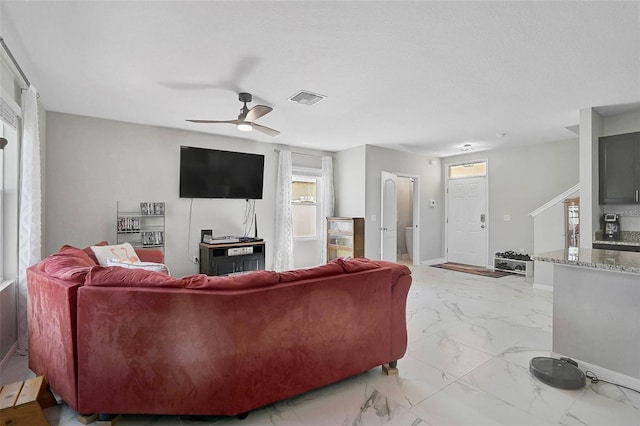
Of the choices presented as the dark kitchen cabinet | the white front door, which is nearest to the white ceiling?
the dark kitchen cabinet

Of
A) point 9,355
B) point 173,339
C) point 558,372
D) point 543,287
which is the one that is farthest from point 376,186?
point 9,355

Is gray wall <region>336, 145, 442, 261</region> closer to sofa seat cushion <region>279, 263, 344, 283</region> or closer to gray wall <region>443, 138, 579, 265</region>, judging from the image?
gray wall <region>443, 138, 579, 265</region>

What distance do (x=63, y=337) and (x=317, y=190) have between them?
5.18 m

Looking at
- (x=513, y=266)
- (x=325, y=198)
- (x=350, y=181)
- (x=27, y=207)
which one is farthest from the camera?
(x=325, y=198)

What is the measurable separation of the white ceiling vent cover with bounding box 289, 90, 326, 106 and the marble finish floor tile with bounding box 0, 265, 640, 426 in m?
2.68

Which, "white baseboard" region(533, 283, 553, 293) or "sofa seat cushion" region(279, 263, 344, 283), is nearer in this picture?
"sofa seat cushion" region(279, 263, 344, 283)

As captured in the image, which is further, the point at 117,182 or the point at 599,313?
the point at 117,182

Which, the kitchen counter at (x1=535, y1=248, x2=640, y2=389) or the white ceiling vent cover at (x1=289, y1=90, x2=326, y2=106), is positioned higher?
the white ceiling vent cover at (x1=289, y1=90, x2=326, y2=106)

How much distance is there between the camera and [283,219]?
5.86m

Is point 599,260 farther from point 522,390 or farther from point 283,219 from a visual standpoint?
point 283,219

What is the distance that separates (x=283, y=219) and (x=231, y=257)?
1315 millimetres

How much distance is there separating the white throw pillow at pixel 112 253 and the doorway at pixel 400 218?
4.34 meters

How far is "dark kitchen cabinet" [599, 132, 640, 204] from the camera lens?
12.0 feet

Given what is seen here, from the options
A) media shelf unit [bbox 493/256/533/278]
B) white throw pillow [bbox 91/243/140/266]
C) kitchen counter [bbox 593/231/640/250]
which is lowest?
media shelf unit [bbox 493/256/533/278]
